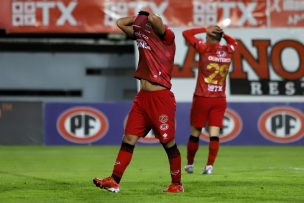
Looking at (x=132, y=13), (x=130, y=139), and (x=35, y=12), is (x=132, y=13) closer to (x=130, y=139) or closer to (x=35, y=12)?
(x=35, y=12)

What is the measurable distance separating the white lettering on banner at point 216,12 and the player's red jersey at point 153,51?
13.6m

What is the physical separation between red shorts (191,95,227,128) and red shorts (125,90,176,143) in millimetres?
3280

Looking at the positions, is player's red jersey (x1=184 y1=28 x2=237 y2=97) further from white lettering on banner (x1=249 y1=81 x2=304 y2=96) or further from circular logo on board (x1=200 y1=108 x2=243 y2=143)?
white lettering on banner (x1=249 y1=81 x2=304 y2=96)

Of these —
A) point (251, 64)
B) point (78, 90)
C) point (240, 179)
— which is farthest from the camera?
point (78, 90)

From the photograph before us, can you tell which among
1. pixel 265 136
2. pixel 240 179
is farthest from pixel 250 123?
pixel 240 179

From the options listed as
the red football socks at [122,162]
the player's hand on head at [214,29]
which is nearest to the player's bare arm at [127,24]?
the red football socks at [122,162]

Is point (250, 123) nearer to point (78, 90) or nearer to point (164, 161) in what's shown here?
point (164, 161)

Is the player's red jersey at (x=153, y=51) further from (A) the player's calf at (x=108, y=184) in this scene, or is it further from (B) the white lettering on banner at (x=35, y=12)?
(B) the white lettering on banner at (x=35, y=12)

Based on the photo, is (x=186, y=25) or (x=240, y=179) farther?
(x=186, y=25)

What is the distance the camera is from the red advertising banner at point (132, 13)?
2303 centimetres

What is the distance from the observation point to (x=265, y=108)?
21.4 meters

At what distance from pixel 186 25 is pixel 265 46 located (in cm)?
224

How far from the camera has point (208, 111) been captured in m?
12.9

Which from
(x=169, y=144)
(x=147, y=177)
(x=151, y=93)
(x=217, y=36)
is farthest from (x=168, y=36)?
(x=217, y=36)
